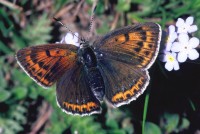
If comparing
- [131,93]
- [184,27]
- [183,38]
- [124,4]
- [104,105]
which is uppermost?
[124,4]

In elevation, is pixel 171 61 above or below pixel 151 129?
above

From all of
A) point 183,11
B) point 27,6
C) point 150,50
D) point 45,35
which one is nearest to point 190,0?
point 183,11

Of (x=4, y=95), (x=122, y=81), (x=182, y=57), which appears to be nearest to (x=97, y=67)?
(x=122, y=81)

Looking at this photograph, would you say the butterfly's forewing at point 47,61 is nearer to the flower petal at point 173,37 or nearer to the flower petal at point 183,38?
the flower petal at point 173,37

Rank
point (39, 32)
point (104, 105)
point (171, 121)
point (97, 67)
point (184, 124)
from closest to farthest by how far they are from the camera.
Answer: point (97, 67)
point (171, 121)
point (184, 124)
point (104, 105)
point (39, 32)

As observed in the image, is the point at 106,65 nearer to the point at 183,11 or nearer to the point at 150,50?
the point at 150,50

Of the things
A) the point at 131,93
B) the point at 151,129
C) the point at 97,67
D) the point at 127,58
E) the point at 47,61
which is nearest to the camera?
the point at 131,93

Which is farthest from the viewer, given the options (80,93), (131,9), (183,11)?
(131,9)

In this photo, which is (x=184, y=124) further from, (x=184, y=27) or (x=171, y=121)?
(x=184, y=27)
